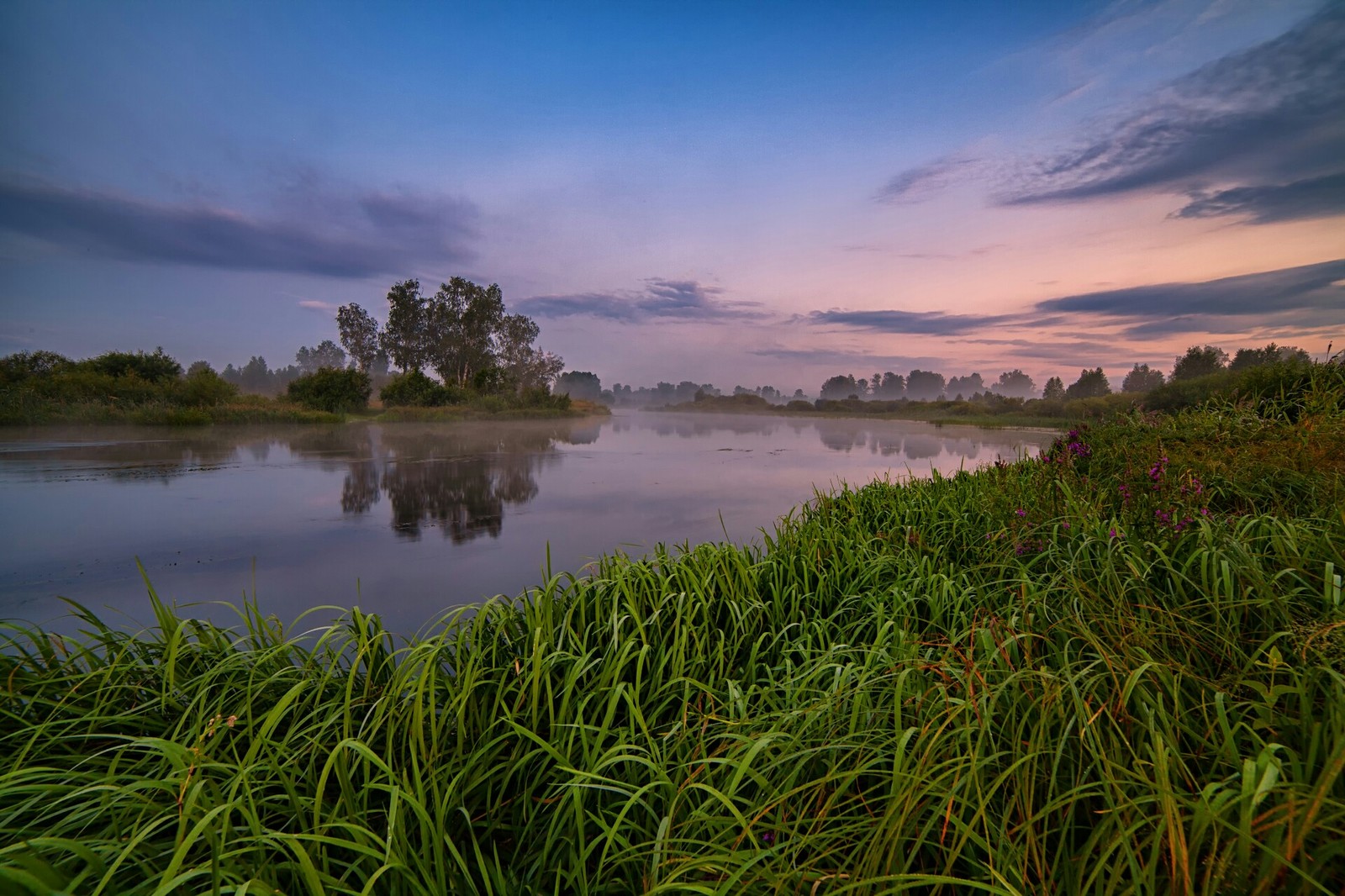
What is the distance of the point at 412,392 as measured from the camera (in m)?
32.1

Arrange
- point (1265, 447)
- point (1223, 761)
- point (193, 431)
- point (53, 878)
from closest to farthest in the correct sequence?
point (53, 878) < point (1223, 761) < point (1265, 447) < point (193, 431)

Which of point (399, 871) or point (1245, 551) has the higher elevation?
point (1245, 551)

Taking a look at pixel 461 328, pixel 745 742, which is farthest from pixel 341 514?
pixel 461 328

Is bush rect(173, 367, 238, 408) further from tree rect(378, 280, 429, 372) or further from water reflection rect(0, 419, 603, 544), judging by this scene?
tree rect(378, 280, 429, 372)

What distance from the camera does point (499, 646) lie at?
8.96 ft

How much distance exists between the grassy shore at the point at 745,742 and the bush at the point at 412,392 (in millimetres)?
32942

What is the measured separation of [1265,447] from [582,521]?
8.12 metres

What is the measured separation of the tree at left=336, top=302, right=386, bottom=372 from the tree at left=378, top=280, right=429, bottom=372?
7.90ft

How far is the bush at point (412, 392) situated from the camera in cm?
3203

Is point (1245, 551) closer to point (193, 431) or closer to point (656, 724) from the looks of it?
point (656, 724)

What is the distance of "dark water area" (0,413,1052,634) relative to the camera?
15.4ft

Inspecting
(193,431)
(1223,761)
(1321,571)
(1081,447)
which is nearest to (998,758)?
(1223,761)

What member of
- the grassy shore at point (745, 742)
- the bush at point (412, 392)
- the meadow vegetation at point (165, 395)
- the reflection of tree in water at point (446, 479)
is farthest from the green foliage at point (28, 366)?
the grassy shore at point (745, 742)

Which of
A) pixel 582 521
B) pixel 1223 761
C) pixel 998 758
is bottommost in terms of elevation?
pixel 582 521
